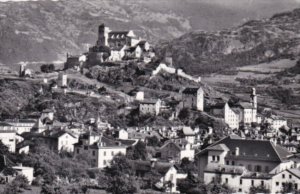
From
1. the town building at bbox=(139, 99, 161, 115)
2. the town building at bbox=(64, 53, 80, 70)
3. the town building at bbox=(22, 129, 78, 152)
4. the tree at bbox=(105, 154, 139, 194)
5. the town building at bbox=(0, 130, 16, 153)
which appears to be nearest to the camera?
the tree at bbox=(105, 154, 139, 194)

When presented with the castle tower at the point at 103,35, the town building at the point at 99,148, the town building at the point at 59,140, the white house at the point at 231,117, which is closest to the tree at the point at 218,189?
the town building at the point at 99,148

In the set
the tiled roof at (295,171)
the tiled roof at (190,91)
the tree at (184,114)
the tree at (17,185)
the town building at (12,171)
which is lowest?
the tree at (17,185)

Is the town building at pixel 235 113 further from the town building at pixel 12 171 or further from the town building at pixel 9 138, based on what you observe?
the town building at pixel 12 171

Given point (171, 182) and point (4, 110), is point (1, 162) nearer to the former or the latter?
point (171, 182)

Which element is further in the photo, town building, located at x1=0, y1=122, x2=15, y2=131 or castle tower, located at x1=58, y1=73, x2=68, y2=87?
castle tower, located at x1=58, y1=73, x2=68, y2=87

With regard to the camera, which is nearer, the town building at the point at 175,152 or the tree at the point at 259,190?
the tree at the point at 259,190

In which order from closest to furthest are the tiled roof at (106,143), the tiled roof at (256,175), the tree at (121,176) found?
the tree at (121,176), the tiled roof at (256,175), the tiled roof at (106,143)

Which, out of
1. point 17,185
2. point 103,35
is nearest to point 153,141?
point 17,185

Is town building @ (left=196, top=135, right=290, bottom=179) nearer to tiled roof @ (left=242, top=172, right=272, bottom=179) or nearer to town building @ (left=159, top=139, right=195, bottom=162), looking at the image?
tiled roof @ (left=242, top=172, right=272, bottom=179)

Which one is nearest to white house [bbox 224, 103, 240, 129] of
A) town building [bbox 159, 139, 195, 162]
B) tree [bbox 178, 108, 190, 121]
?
tree [bbox 178, 108, 190, 121]
